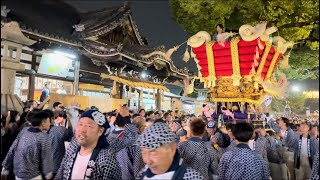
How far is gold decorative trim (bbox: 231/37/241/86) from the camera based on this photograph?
626 cm

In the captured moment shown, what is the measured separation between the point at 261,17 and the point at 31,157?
770cm

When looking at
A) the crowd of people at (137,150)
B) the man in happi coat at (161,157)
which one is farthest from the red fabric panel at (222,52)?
the man in happi coat at (161,157)

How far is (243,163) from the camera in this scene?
3.66 m

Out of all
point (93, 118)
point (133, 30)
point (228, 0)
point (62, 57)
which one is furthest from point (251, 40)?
point (133, 30)

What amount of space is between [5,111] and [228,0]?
685 centimetres

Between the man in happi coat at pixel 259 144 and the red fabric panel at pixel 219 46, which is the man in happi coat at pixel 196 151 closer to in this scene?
the man in happi coat at pixel 259 144

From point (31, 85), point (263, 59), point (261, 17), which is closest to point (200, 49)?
point (263, 59)

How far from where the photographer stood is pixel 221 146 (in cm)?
591

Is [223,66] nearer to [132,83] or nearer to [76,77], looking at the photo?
[76,77]

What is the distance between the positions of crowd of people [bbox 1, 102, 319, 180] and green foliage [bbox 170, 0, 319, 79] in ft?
11.2

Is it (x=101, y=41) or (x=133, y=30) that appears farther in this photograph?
(x=133, y=30)

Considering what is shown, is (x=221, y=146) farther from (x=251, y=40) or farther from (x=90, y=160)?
(x=90, y=160)

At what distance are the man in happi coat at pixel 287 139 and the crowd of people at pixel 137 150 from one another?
2 centimetres

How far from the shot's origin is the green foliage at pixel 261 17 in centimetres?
871
